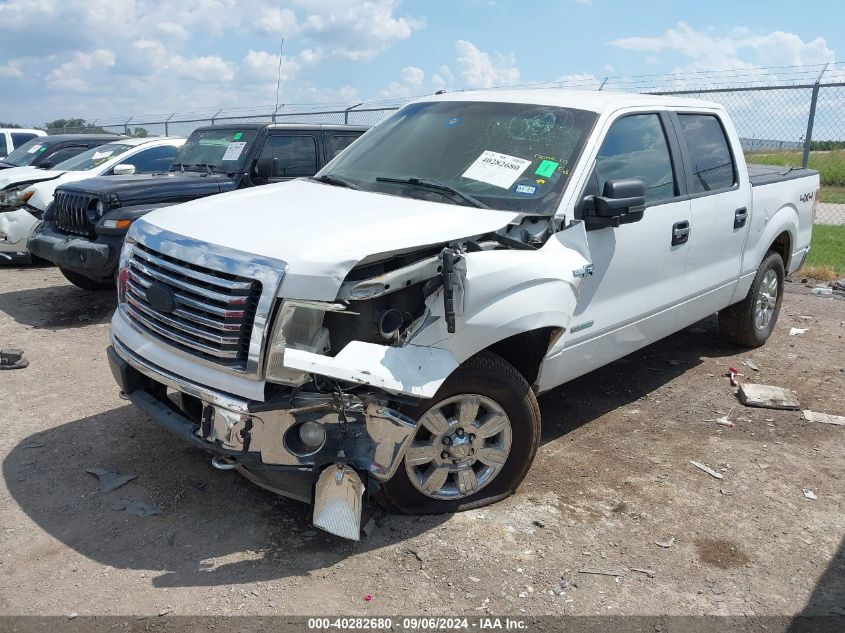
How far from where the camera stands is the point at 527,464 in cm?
375

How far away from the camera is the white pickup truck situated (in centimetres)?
301

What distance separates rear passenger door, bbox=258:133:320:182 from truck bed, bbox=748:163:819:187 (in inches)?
175

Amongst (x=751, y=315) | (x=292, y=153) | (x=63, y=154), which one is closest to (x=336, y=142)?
(x=292, y=153)

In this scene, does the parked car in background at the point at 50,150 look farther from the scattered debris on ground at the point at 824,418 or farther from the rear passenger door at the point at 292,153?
the scattered debris on ground at the point at 824,418

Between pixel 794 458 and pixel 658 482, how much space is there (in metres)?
1.03

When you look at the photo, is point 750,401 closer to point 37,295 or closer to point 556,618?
point 556,618

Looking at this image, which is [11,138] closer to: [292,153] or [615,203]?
[292,153]

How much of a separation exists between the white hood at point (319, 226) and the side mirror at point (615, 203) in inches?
20.0

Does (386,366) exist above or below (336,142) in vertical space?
below

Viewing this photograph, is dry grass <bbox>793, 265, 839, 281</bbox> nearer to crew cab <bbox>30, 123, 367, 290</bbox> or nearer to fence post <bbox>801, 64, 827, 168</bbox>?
fence post <bbox>801, 64, 827, 168</bbox>

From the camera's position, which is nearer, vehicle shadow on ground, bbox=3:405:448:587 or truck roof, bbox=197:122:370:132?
vehicle shadow on ground, bbox=3:405:448:587

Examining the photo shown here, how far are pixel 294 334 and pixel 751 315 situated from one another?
4658 millimetres

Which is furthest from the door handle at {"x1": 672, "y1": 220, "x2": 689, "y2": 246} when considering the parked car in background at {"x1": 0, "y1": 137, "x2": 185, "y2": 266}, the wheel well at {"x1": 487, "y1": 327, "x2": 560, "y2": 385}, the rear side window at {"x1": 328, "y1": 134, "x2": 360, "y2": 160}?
the parked car in background at {"x1": 0, "y1": 137, "x2": 185, "y2": 266}

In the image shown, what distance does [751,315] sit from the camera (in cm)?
623
